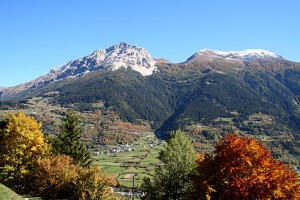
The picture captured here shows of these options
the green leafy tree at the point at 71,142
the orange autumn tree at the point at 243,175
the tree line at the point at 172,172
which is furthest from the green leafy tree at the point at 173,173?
the green leafy tree at the point at 71,142

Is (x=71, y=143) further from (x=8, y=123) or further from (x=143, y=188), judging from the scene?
(x=143, y=188)

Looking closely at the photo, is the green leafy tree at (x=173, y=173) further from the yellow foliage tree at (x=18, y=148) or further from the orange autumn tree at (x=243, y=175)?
the yellow foliage tree at (x=18, y=148)

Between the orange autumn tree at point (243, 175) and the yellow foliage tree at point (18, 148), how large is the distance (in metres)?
27.6

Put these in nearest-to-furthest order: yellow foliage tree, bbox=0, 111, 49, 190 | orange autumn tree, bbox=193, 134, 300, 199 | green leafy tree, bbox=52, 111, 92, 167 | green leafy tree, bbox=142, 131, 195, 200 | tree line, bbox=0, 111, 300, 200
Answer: orange autumn tree, bbox=193, 134, 300, 199 → tree line, bbox=0, 111, 300, 200 → green leafy tree, bbox=142, 131, 195, 200 → yellow foliage tree, bbox=0, 111, 49, 190 → green leafy tree, bbox=52, 111, 92, 167

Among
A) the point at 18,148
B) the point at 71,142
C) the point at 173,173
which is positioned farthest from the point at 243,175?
the point at 71,142

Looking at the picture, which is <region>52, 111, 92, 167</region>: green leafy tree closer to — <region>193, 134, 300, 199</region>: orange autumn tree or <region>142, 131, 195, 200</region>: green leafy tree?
<region>142, 131, 195, 200</region>: green leafy tree

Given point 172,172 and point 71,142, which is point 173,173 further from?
point 71,142

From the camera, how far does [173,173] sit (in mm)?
46594

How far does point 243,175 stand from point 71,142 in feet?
125

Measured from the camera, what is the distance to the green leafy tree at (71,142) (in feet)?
212

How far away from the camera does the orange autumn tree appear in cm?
3672

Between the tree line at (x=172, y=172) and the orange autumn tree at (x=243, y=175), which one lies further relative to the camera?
the tree line at (x=172, y=172)

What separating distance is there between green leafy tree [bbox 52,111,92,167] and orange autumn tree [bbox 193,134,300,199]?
31.5 m

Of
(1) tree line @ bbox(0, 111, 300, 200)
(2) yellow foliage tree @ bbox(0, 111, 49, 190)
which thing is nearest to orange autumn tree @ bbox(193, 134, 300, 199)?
(1) tree line @ bbox(0, 111, 300, 200)
